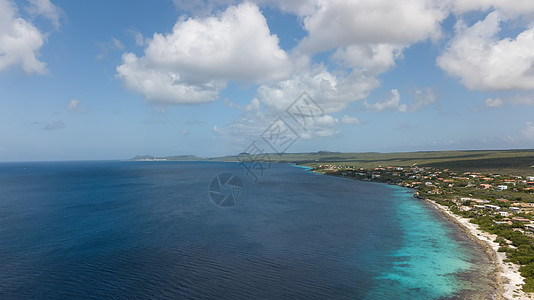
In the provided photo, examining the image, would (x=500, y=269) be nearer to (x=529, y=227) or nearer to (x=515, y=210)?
(x=529, y=227)

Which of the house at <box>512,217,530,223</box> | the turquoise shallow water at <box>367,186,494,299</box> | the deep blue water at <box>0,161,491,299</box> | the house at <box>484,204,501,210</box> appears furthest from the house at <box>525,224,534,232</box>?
the house at <box>484,204,501,210</box>

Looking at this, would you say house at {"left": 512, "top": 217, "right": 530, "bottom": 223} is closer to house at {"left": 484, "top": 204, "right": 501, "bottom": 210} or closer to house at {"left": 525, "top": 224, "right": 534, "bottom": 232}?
house at {"left": 525, "top": 224, "right": 534, "bottom": 232}

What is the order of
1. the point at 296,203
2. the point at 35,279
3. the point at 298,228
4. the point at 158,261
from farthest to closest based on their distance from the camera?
the point at 296,203
the point at 298,228
the point at 158,261
the point at 35,279

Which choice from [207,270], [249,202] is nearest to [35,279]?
[207,270]

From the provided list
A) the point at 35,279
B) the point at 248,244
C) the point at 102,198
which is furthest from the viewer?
the point at 102,198

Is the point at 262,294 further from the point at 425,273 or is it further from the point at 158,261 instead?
the point at 425,273

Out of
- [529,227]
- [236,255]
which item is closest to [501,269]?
[529,227]
